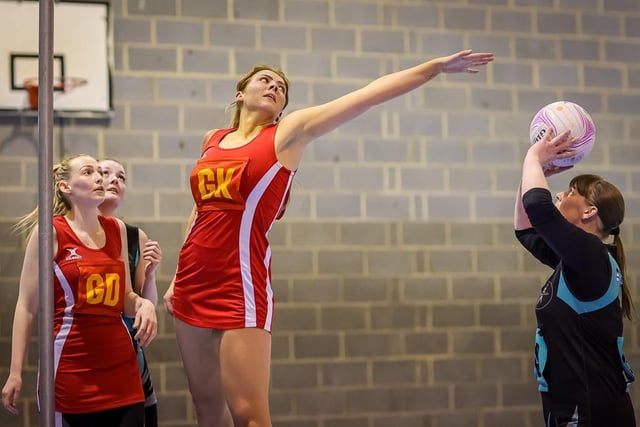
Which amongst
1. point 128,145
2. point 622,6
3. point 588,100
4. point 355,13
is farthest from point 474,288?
point 128,145

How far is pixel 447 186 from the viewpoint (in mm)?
5332

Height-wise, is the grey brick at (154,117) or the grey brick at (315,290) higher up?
the grey brick at (154,117)

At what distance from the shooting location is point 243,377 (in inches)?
114

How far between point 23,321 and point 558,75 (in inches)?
151

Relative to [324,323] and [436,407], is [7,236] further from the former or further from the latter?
[436,407]

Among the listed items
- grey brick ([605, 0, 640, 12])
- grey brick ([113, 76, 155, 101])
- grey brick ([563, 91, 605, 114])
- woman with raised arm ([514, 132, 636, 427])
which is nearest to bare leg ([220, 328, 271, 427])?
woman with raised arm ([514, 132, 636, 427])

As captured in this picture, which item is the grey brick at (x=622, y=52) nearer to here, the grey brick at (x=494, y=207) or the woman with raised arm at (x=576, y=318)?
the grey brick at (x=494, y=207)

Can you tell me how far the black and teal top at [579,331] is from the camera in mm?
2609

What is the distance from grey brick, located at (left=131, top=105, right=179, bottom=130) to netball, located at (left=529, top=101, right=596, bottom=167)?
248cm

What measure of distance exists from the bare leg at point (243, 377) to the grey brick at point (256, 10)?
272 cm

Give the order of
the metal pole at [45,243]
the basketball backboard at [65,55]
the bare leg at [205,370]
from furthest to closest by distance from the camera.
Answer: the basketball backboard at [65,55] → the bare leg at [205,370] → the metal pole at [45,243]

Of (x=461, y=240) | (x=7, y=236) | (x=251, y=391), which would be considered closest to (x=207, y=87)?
(x=7, y=236)

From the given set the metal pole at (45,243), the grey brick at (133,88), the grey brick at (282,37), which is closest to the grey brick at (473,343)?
the grey brick at (282,37)

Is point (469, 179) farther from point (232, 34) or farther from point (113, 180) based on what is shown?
point (113, 180)
